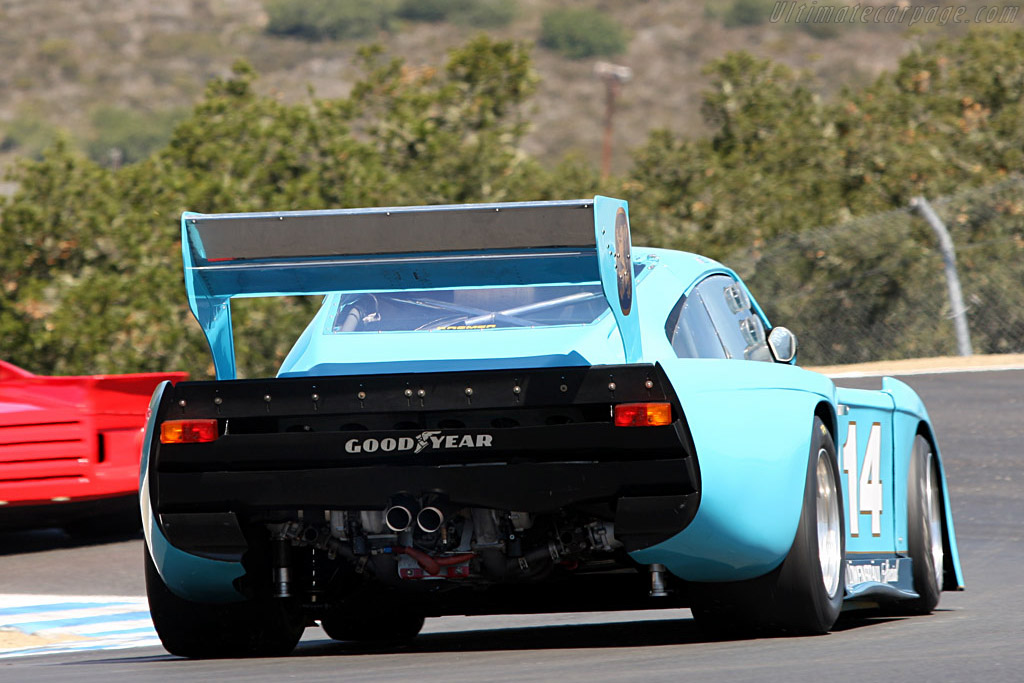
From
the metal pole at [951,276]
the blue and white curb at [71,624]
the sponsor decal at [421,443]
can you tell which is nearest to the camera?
the sponsor decal at [421,443]

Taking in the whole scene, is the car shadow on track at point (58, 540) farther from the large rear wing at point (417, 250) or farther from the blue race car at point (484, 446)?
the large rear wing at point (417, 250)

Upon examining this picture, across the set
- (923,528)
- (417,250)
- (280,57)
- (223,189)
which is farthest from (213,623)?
(280,57)

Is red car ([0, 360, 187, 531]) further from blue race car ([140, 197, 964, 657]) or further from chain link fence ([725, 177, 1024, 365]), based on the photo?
chain link fence ([725, 177, 1024, 365])

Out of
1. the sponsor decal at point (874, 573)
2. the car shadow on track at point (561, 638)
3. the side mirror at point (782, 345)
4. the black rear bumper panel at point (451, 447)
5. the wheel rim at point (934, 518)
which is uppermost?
the side mirror at point (782, 345)

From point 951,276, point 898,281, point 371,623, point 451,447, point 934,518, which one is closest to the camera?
point 451,447

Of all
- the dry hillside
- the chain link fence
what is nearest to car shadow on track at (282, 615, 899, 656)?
the chain link fence

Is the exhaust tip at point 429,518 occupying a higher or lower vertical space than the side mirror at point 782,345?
lower

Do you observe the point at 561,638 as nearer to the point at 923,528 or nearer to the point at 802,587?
the point at 802,587

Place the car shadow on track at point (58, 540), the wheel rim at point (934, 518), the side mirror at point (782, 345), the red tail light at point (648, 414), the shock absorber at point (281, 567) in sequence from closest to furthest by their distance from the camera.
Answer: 1. the red tail light at point (648, 414)
2. the shock absorber at point (281, 567)
3. the side mirror at point (782, 345)
4. the wheel rim at point (934, 518)
5. the car shadow on track at point (58, 540)

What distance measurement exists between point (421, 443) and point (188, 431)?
842 mm

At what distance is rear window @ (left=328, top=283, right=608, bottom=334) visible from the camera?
6.65m

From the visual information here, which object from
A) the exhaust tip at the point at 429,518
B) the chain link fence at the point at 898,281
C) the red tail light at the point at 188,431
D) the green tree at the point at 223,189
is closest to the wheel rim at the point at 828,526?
the exhaust tip at the point at 429,518

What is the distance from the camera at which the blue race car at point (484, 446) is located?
5.85 m

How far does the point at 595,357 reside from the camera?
6297 mm
